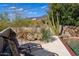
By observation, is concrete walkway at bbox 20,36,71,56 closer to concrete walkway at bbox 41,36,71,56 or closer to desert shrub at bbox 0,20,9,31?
concrete walkway at bbox 41,36,71,56

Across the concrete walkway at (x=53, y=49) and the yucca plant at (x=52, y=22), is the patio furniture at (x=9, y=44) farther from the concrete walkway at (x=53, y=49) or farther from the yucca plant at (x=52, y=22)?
the yucca plant at (x=52, y=22)

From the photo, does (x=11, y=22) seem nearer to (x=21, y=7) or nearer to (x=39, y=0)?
(x=21, y=7)

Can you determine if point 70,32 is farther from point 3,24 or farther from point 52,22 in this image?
point 3,24

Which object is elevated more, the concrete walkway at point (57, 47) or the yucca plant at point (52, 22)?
the yucca plant at point (52, 22)


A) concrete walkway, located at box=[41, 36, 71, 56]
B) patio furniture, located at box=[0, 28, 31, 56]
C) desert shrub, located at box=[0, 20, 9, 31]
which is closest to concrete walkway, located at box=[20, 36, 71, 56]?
concrete walkway, located at box=[41, 36, 71, 56]

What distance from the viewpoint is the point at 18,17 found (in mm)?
2658

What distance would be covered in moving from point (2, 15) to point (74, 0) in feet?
2.39

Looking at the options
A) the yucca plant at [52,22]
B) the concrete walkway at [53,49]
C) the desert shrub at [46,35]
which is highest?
the yucca plant at [52,22]

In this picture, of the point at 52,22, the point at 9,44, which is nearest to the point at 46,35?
the point at 52,22

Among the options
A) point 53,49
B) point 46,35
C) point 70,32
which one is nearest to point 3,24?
point 46,35

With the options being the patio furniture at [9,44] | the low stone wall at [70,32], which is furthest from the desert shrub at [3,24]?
the low stone wall at [70,32]

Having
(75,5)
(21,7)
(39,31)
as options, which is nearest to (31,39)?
(39,31)

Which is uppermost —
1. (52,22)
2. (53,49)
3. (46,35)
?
(52,22)

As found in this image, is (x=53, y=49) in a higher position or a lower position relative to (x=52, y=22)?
lower
